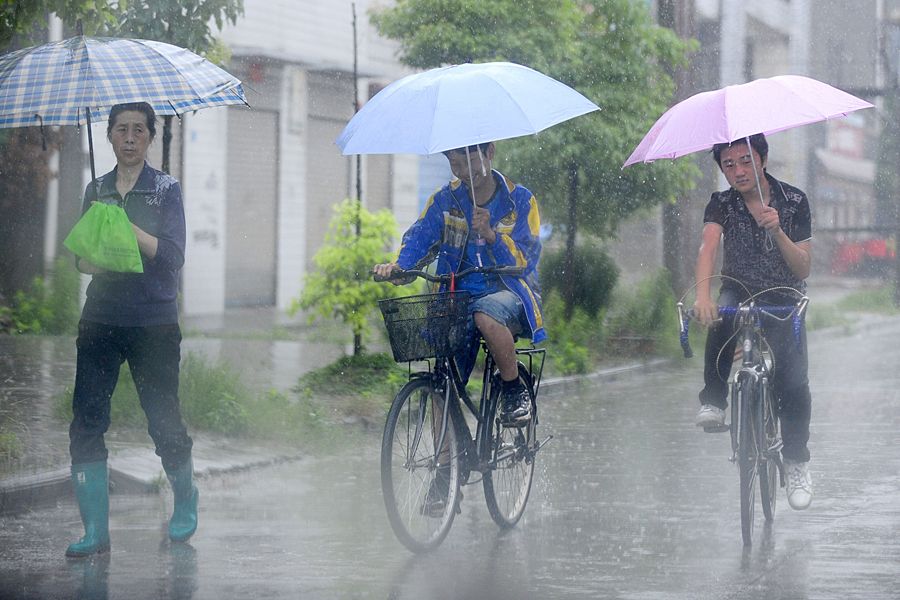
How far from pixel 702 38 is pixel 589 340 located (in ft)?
23.8

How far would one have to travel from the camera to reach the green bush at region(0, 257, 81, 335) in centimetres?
1482

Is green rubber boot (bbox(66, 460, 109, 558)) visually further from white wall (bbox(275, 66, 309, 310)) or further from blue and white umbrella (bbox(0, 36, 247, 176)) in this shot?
white wall (bbox(275, 66, 309, 310))

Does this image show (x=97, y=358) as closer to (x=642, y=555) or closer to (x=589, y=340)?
(x=642, y=555)

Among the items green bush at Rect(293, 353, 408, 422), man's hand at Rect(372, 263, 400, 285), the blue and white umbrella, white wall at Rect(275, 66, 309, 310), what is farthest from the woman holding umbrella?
white wall at Rect(275, 66, 309, 310)

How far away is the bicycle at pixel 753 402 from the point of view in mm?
6543

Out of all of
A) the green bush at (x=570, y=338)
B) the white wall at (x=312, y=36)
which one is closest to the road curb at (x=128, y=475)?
the green bush at (x=570, y=338)

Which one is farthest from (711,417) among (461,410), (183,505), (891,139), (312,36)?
(891,139)

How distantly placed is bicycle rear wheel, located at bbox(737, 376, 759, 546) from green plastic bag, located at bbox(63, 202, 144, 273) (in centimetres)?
258

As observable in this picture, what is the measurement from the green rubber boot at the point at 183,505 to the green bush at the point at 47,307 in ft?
28.0

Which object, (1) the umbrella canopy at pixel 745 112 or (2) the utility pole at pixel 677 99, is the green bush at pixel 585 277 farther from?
(1) the umbrella canopy at pixel 745 112

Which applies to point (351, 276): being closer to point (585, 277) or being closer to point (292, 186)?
point (585, 277)

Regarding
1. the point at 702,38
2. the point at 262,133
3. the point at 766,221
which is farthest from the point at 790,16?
the point at 766,221

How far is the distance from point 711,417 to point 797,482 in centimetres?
56

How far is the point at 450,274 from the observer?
6.49 m
